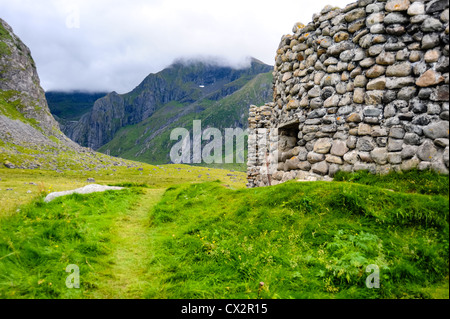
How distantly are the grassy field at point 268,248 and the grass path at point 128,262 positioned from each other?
0.08 feet

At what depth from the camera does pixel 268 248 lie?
20.0ft

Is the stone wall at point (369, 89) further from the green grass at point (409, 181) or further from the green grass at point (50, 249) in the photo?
the green grass at point (50, 249)

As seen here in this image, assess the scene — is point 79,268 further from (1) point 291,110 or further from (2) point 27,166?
(2) point 27,166

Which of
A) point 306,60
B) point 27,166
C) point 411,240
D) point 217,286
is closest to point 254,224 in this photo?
point 217,286

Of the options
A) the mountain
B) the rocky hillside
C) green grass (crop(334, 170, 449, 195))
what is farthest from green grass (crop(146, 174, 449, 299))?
the rocky hillside

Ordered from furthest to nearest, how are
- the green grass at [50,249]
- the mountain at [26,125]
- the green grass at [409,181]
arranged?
the mountain at [26,125], the green grass at [409,181], the green grass at [50,249]

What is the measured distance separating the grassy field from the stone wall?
0.78 meters

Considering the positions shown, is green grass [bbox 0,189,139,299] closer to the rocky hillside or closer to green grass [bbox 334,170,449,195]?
green grass [bbox 334,170,449,195]

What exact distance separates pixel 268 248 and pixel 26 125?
451 ft

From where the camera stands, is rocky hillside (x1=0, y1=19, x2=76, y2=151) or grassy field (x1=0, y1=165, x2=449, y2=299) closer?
grassy field (x1=0, y1=165, x2=449, y2=299)

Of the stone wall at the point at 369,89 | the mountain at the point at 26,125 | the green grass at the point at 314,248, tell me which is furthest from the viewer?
the mountain at the point at 26,125

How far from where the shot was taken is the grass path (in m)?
5.23

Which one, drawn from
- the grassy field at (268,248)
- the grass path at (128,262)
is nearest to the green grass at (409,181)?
the grassy field at (268,248)

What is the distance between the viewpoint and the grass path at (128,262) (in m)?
5.23
